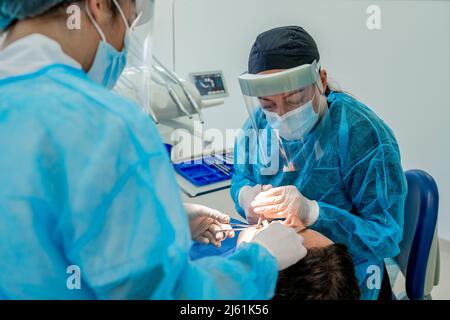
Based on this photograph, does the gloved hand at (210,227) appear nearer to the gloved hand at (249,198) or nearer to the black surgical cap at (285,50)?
the gloved hand at (249,198)

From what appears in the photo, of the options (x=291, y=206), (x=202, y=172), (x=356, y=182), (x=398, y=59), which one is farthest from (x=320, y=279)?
(x=398, y=59)

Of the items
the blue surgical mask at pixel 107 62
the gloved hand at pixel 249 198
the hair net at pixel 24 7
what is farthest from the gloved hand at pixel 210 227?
the hair net at pixel 24 7

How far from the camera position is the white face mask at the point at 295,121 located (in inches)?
49.3

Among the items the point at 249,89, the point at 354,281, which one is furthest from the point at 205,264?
the point at 249,89

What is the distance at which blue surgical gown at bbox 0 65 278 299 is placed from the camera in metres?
0.59

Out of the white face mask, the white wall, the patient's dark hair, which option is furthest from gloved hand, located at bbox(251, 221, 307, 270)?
the white wall

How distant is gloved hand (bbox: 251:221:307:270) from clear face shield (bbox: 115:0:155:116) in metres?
0.49

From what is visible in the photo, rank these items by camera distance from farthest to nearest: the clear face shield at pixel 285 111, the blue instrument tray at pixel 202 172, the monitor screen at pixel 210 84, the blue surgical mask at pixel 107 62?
the monitor screen at pixel 210 84 < the blue instrument tray at pixel 202 172 < the clear face shield at pixel 285 111 < the blue surgical mask at pixel 107 62

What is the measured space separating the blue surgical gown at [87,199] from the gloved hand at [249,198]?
2.48ft

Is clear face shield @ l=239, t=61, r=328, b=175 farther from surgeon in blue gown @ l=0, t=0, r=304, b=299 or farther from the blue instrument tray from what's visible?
surgeon in blue gown @ l=0, t=0, r=304, b=299
